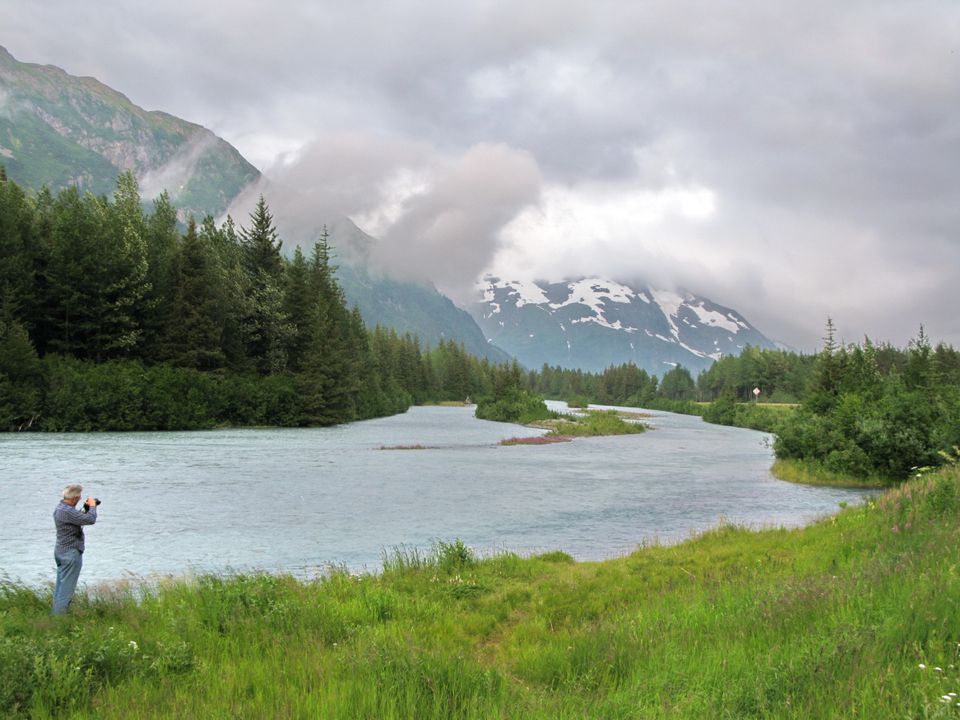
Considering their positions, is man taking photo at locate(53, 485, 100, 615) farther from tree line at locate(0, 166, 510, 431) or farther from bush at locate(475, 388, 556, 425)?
bush at locate(475, 388, 556, 425)

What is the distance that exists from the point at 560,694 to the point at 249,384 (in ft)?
236

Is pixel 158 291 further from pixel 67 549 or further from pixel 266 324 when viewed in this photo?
pixel 67 549

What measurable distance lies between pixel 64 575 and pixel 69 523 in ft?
2.95

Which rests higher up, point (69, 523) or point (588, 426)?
point (69, 523)

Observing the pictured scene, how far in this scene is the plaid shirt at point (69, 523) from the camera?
447 inches

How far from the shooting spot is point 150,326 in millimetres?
69438

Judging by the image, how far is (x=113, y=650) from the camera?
27.0 feet

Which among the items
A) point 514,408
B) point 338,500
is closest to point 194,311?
point 338,500

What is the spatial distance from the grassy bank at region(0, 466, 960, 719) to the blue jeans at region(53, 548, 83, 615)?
0.39 metres

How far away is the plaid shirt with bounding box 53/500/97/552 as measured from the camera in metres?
11.3

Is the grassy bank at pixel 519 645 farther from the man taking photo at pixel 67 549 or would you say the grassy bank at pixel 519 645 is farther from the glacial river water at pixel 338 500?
the glacial river water at pixel 338 500

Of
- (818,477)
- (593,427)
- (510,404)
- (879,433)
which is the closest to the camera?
(879,433)

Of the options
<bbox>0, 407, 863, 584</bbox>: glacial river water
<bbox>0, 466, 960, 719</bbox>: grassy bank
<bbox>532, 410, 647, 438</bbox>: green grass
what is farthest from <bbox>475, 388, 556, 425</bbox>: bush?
<bbox>0, 466, 960, 719</bbox>: grassy bank

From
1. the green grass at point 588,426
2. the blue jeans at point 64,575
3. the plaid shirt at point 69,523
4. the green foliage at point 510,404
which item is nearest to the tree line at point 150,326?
the green foliage at point 510,404
